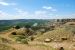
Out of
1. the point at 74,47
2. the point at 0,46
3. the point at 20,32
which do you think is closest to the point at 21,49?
the point at 0,46

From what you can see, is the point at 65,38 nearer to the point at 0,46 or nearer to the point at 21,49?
the point at 21,49

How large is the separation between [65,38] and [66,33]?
5.74 ft

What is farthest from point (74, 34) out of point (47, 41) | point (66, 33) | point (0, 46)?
point (0, 46)

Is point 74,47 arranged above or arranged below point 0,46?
below

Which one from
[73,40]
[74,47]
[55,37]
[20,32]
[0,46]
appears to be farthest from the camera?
[20,32]

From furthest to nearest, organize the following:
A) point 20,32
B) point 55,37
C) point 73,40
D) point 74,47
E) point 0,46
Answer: point 20,32
point 55,37
point 73,40
point 74,47
point 0,46

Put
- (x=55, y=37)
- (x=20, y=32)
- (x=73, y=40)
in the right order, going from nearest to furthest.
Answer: (x=73, y=40) → (x=55, y=37) → (x=20, y=32)

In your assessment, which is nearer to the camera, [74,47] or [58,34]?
[74,47]

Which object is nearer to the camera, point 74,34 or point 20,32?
point 74,34

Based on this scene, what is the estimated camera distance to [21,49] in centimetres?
1564

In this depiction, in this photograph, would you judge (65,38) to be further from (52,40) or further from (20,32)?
(20,32)

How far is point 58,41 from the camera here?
78.4 feet

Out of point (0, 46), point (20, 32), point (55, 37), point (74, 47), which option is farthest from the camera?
point (20, 32)

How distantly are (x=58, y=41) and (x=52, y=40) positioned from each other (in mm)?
967
